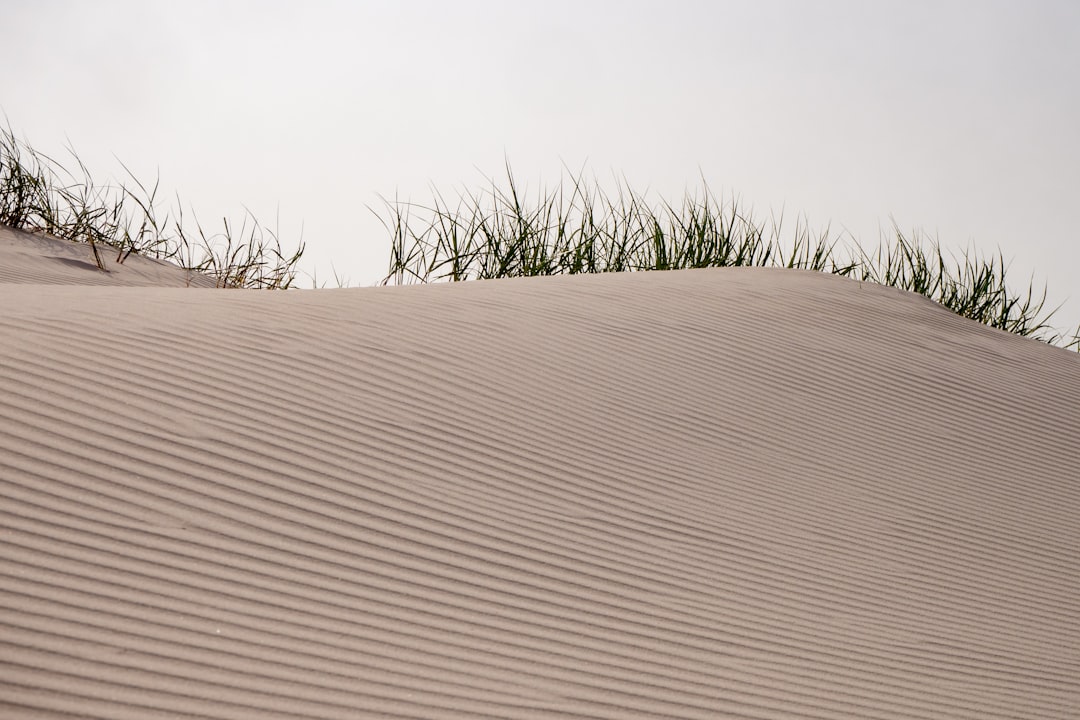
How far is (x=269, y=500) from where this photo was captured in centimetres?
238

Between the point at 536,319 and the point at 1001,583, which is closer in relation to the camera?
the point at 1001,583

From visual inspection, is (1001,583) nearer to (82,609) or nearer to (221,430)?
(221,430)

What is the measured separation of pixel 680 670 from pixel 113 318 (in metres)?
2.15

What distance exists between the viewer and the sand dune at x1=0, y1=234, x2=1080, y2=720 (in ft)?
6.36

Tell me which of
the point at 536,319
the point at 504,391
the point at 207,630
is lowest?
the point at 207,630

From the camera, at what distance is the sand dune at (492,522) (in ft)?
6.36

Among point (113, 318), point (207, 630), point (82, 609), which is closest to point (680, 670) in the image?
point (207, 630)

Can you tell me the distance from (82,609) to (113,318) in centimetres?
155

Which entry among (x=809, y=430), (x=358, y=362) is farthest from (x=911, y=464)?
(x=358, y=362)

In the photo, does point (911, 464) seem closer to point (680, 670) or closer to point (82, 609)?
point (680, 670)

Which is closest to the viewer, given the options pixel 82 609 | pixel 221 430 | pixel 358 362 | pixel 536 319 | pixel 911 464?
pixel 82 609

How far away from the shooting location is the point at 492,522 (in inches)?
102

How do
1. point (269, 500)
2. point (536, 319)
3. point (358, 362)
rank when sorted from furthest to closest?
1. point (536, 319)
2. point (358, 362)
3. point (269, 500)

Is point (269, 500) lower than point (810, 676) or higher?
higher
